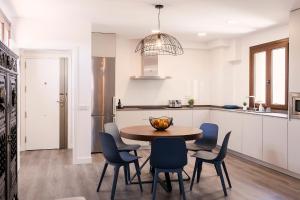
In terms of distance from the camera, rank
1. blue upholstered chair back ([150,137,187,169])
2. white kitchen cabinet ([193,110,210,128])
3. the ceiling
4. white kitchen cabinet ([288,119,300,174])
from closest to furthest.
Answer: blue upholstered chair back ([150,137,187,169]) → the ceiling → white kitchen cabinet ([288,119,300,174]) → white kitchen cabinet ([193,110,210,128])

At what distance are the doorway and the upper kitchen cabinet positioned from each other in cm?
453

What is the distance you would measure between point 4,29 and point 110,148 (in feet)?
7.77

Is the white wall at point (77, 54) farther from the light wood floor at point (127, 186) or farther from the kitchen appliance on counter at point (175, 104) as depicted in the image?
the kitchen appliance on counter at point (175, 104)

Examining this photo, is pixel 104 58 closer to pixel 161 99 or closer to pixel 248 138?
pixel 161 99

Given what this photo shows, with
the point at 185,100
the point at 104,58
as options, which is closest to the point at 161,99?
the point at 185,100

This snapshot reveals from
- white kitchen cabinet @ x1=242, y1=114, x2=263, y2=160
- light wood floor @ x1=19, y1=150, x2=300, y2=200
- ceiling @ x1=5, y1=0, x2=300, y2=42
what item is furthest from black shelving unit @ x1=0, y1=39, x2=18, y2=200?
white kitchen cabinet @ x1=242, y1=114, x2=263, y2=160

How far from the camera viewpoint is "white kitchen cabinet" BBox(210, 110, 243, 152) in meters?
5.82

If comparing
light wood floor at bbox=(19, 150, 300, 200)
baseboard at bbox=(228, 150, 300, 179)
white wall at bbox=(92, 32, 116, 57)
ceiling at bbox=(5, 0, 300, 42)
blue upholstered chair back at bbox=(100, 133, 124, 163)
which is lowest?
light wood floor at bbox=(19, 150, 300, 200)

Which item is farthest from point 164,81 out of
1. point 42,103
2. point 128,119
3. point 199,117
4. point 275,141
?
point 275,141

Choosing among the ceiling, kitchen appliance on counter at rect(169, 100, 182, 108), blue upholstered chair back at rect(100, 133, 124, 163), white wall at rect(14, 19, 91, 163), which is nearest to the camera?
blue upholstered chair back at rect(100, 133, 124, 163)

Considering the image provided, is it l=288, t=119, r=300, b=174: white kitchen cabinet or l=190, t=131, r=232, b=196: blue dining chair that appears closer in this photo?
l=190, t=131, r=232, b=196: blue dining chair

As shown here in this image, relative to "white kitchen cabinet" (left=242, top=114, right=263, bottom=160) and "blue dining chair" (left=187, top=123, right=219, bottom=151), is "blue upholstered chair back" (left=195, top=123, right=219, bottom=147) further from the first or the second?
"white kitchen cabinet" (left=242, top=114, right=263, bottom=160)

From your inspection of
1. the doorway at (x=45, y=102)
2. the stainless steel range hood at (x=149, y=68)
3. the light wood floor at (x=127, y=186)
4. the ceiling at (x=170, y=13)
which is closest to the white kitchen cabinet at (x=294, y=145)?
the light wood floor at (x=127, y=186)

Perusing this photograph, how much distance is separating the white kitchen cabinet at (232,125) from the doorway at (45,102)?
3.45m
